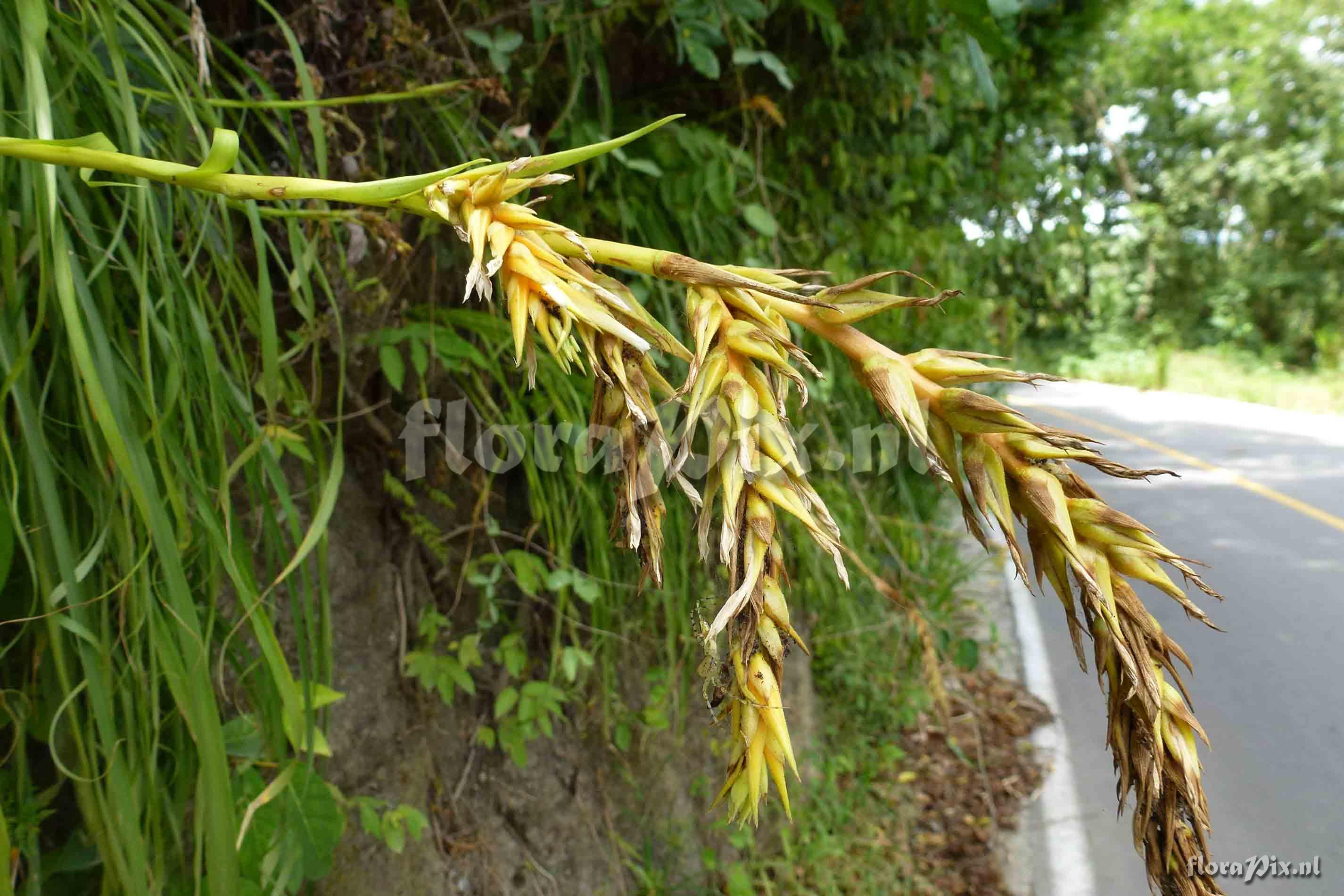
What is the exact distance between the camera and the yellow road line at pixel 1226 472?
1.53 m

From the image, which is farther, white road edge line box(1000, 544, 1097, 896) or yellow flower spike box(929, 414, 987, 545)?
white road edge line box(1000, 544, 1097, 896)

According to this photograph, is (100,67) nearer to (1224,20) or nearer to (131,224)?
(131,224)

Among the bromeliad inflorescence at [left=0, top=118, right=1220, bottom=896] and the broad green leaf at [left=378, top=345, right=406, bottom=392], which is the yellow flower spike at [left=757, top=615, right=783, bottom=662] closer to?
the bromeliad inflorescence at [left=0, top=118, right=1220, bottom=896]

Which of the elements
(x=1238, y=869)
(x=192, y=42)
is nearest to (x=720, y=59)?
(x=192, y=42)

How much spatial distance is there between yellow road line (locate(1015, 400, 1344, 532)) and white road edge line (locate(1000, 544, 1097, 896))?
19.7 inches

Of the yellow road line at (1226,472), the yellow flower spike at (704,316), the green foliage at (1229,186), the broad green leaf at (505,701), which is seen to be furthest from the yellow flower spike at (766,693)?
the green foliage at (1229,186)

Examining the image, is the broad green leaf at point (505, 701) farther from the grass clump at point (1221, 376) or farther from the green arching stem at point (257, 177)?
the grass clump at point (1221, 376)

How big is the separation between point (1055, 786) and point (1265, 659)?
127 cm

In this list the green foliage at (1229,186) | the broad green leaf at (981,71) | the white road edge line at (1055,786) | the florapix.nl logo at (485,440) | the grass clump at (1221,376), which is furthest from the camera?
the green foliage at (1229,186)

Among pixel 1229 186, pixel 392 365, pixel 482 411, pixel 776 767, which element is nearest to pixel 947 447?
pixel 776 767

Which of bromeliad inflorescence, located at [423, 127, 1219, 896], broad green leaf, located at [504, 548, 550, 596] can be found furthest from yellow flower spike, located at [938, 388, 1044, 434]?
broad green leaf, located at [504, 548, 550, 596]

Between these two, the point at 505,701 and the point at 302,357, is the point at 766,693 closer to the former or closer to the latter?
the point at 302,357

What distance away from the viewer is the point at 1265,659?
1.29m

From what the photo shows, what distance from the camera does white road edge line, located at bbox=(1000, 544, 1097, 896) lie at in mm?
1958
